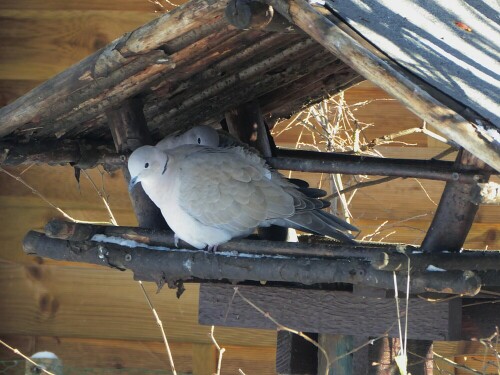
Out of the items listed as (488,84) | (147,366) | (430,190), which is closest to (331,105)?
(430,190)

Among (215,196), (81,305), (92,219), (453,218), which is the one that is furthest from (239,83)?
(81,305)

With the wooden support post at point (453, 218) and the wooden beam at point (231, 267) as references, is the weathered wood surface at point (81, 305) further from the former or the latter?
the wooden support post at point (453, 218)

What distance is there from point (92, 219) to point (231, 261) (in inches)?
96.8

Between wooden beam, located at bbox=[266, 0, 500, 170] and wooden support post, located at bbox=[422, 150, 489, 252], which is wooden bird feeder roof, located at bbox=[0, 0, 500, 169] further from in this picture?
wooden support post, located at bbox=[422, 150, 489, 252]

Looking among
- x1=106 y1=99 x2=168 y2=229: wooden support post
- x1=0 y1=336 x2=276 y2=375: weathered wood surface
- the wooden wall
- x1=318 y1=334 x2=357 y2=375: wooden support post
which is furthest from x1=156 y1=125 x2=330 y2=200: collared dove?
x1=0 y1=336 x2=276 y2=375: weathered wood surface

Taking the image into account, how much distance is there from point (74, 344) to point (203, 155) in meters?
2.53

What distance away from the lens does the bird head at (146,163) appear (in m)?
2.85

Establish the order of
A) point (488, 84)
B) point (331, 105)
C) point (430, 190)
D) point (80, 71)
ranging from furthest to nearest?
1. point (331, 105)
2. point (430, 190)
3. point (80, 71)
4. point (488, 84)

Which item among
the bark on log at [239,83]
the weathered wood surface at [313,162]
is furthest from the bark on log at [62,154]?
the bark on log at [239,83]

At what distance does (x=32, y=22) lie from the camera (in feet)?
16.6

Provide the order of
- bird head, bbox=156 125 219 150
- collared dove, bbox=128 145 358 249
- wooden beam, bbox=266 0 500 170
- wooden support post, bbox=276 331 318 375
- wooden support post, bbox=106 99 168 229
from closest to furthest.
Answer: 1. wooden beam, bbox=266 0 500 170
2. collared dove, bbox=128 145 358 249
3. wooden support post, bbox=106 99 168 229
4. bird head, bbox=156 125 219 150
5. wooden support post, bbox=276 331 318 375

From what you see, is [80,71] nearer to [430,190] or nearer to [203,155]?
[203,155]

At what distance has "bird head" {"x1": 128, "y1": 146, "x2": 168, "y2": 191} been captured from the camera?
285 cm

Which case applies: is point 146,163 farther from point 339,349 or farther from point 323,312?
point 339,349
